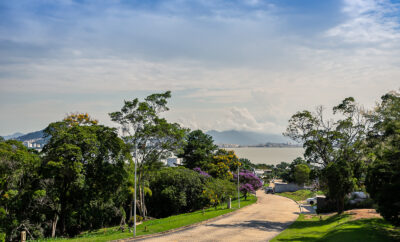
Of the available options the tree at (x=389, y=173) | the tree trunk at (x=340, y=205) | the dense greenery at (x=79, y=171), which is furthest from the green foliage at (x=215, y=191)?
the tree at (x=389, y=173)

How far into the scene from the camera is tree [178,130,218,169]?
49550 mm

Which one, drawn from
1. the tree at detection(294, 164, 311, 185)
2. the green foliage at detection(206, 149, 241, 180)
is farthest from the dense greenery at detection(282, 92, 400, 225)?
the tree at detection(294, 164, 311, 185)

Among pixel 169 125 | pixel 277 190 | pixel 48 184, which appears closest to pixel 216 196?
pixel 169 125

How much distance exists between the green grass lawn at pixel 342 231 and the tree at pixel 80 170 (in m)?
14.0

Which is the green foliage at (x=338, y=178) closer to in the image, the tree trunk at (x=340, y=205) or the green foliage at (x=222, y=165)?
the tree trunk at (x=340, y=205)

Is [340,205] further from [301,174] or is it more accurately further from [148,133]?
[301,174]

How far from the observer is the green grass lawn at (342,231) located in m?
16.2

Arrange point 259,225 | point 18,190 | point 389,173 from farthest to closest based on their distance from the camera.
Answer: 1. point 259,225
2. point 18,190
3. point 389,173

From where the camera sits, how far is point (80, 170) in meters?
22.2

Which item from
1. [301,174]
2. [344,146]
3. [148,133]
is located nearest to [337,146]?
[344,146]

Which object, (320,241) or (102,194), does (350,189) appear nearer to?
(320,241)

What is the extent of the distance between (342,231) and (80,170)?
18.0 metres

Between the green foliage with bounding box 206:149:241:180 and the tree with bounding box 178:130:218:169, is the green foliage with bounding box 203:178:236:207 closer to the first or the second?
the green foliage with bounding box 206:149:241:180

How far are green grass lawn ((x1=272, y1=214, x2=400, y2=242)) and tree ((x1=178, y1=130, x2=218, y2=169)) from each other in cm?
2526
